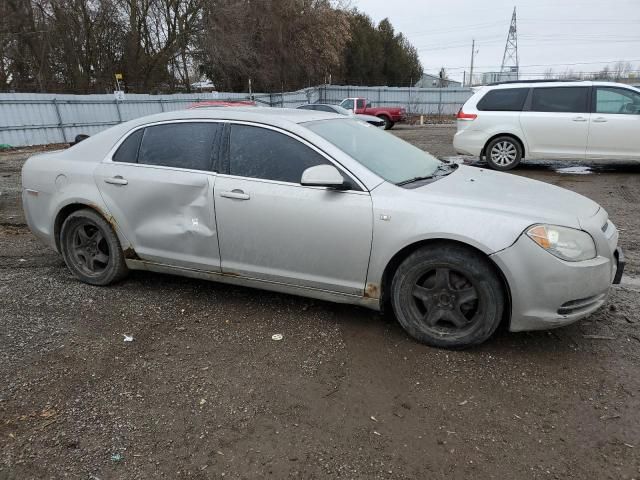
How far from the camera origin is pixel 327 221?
3.31 metres

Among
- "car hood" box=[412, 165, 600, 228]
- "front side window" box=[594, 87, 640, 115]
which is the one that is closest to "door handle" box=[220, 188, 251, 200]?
"car hood" box=[412, 165, 600, 228]

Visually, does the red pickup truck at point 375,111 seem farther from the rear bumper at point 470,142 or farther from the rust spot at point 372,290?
the rust spot at point 372,290

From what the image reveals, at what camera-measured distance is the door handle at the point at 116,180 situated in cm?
399

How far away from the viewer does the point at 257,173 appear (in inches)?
141

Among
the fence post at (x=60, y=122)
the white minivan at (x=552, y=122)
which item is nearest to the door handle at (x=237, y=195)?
the white minivan at (x=552, y=122)

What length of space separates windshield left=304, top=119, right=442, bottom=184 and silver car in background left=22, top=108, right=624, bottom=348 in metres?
0.02

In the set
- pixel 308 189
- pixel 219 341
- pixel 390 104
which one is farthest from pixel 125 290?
pixel 390 104

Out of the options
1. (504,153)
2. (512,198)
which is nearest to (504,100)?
(504,153)

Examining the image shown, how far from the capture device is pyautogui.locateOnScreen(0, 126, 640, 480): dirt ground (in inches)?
90.6

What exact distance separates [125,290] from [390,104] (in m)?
34.8

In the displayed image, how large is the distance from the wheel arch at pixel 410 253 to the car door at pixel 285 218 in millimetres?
162

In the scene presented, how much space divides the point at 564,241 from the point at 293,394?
184 centimetres

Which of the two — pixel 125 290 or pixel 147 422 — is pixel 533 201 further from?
pixel 125 290

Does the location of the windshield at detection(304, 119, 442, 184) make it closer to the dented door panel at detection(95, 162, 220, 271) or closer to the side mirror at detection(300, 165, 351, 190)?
the side mirror at detection(300, 165, 351, 190)
